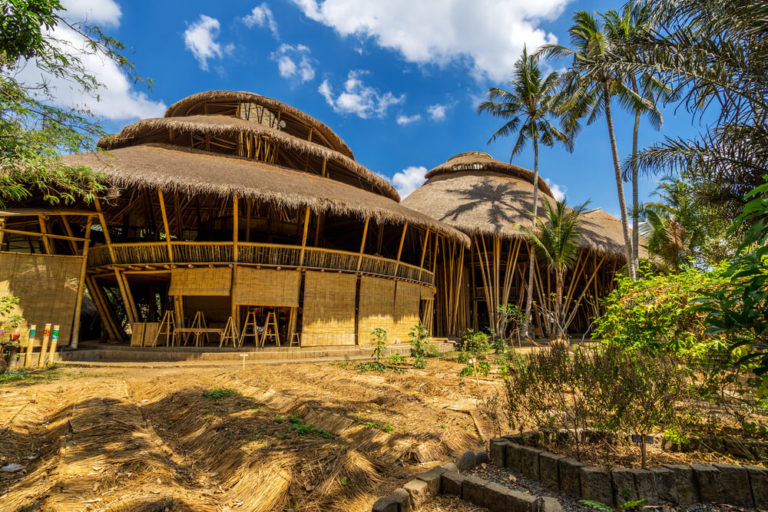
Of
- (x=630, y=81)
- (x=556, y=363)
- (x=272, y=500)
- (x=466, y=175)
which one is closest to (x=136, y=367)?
(x=272, y=500)

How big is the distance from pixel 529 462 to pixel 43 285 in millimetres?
13475

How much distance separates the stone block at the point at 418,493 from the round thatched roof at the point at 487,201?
51.9ft

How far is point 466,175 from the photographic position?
25562 millimetres

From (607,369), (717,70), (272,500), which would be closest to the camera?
(272,500)

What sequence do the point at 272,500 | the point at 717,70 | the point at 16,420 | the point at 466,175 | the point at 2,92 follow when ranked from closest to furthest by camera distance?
the point at 272,500, the point at 16,420, the point at 2,92, the point at 717,70, the point at 466,175

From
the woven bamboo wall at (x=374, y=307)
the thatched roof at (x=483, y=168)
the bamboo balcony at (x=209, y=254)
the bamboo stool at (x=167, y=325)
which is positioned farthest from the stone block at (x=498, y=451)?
the thatched roof at (x=483, y=168)

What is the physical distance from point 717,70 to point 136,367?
15.1m

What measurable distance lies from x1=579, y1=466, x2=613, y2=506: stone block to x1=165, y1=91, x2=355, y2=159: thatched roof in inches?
751

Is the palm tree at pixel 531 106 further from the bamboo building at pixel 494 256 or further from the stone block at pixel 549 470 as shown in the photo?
the stone block at pixel 549 470

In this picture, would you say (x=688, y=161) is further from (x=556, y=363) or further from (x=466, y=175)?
(x=466, y=175)

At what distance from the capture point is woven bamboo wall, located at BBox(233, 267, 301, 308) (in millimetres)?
11608

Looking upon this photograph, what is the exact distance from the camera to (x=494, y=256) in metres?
17.8

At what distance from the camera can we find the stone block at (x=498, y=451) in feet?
10.5

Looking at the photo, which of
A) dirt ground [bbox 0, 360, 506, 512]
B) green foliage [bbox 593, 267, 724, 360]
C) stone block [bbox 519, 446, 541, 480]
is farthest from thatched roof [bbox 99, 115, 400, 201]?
stone block [bbox 519, 446, 541, 480]
